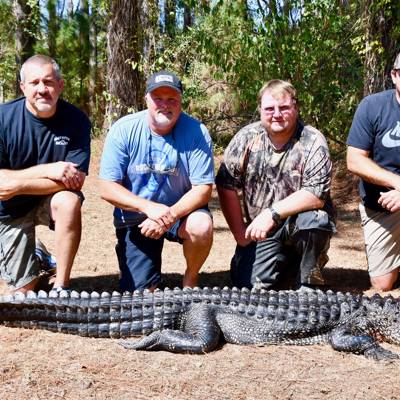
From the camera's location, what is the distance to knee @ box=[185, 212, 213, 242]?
415 centimetres

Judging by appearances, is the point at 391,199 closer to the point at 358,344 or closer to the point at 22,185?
the point at 358,344

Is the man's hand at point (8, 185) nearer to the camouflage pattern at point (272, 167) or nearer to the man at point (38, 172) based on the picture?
the man at point (38, 172)

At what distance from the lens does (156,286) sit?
4.45 meters

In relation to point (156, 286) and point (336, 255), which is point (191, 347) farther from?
point (336, 255)

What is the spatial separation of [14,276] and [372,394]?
2.70 metres

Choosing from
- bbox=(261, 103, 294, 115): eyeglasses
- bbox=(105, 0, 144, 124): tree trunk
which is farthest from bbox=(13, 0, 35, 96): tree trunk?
bbox=(261, 103, 294, 115): eyeglasses

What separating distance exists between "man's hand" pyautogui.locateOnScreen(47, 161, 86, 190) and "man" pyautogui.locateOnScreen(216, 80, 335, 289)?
3.57 feet

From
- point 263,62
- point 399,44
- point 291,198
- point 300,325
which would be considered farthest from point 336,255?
point 399,44

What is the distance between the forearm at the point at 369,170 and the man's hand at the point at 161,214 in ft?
5.12

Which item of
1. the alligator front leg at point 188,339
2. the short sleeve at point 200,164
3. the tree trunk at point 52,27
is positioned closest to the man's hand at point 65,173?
the short sleeve at point 200,164

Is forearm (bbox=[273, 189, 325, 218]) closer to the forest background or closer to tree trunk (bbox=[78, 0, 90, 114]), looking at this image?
the forest background

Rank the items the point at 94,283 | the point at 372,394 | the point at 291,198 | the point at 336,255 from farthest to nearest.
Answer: the point at 336,255
the point at 94,283
the point at 291,198
the point at 372,394

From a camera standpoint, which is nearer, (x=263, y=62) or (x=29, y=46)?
(x=263, y=62)

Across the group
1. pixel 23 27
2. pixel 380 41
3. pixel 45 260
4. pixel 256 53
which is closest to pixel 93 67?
pixel 23 27
